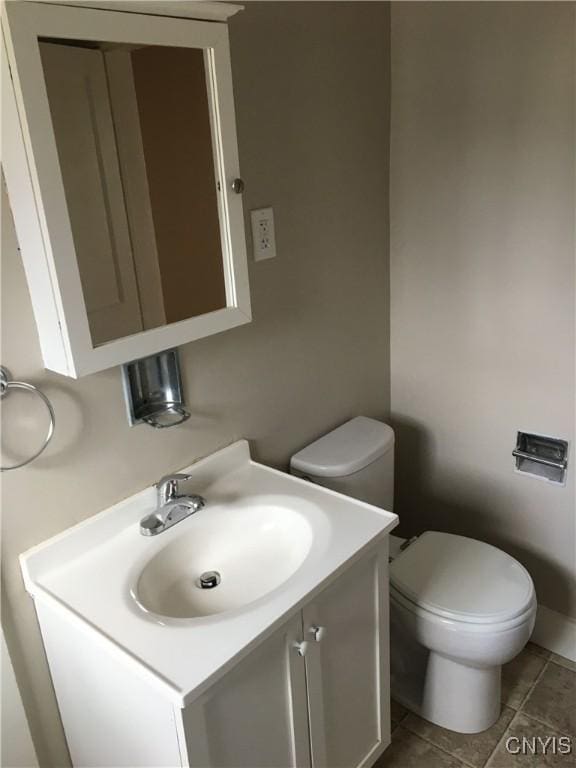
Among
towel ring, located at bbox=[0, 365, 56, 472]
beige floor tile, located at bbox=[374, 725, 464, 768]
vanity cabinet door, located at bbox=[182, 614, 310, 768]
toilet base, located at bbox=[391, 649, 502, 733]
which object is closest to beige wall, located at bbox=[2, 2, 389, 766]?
towel ring, located at bbox=[0, 365, 56, 472]

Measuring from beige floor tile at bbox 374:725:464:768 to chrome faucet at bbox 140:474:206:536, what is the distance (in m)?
0.91

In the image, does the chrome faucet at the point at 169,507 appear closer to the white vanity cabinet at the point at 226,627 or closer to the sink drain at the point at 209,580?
the white vanity cabinet at the point at 226,627

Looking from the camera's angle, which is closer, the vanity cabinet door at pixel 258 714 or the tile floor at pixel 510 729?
the vanity cabinet door at pixel 258 714

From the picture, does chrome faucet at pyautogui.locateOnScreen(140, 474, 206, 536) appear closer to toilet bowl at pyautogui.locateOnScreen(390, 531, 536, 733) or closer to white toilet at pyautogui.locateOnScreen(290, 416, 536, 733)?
white toilet at pyautogui.locateOnScreen(290, 416, 536, 733)

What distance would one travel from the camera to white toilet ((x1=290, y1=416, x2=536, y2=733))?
1658 millimetres

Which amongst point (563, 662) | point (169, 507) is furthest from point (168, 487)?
point (563, 662)

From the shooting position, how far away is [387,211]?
2.05m

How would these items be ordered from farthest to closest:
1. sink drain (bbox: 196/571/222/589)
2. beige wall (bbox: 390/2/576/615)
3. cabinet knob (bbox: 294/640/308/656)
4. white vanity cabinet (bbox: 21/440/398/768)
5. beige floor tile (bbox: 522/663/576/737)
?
beige floor tile (bbox: 522/663/576/737) → beige wall (bbox: 390/2/576/615) → sink drain (bbox: 196/571/222/589) → cabinet knob (bbox: 294/640/308/656) → white vanity cabinet (bbox: 21/440/398/768)

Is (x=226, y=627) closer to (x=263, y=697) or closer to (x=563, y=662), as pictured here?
(x=263, y=697)

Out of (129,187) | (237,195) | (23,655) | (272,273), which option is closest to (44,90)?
(129,187)

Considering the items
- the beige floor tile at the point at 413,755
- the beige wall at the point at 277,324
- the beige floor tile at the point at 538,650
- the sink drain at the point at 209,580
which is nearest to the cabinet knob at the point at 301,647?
the sink drain at the point at 209,580

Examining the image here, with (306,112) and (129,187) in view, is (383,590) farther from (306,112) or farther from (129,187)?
(306,112)

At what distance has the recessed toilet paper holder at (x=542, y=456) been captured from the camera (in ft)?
6.33

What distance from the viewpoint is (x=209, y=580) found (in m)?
1.43
